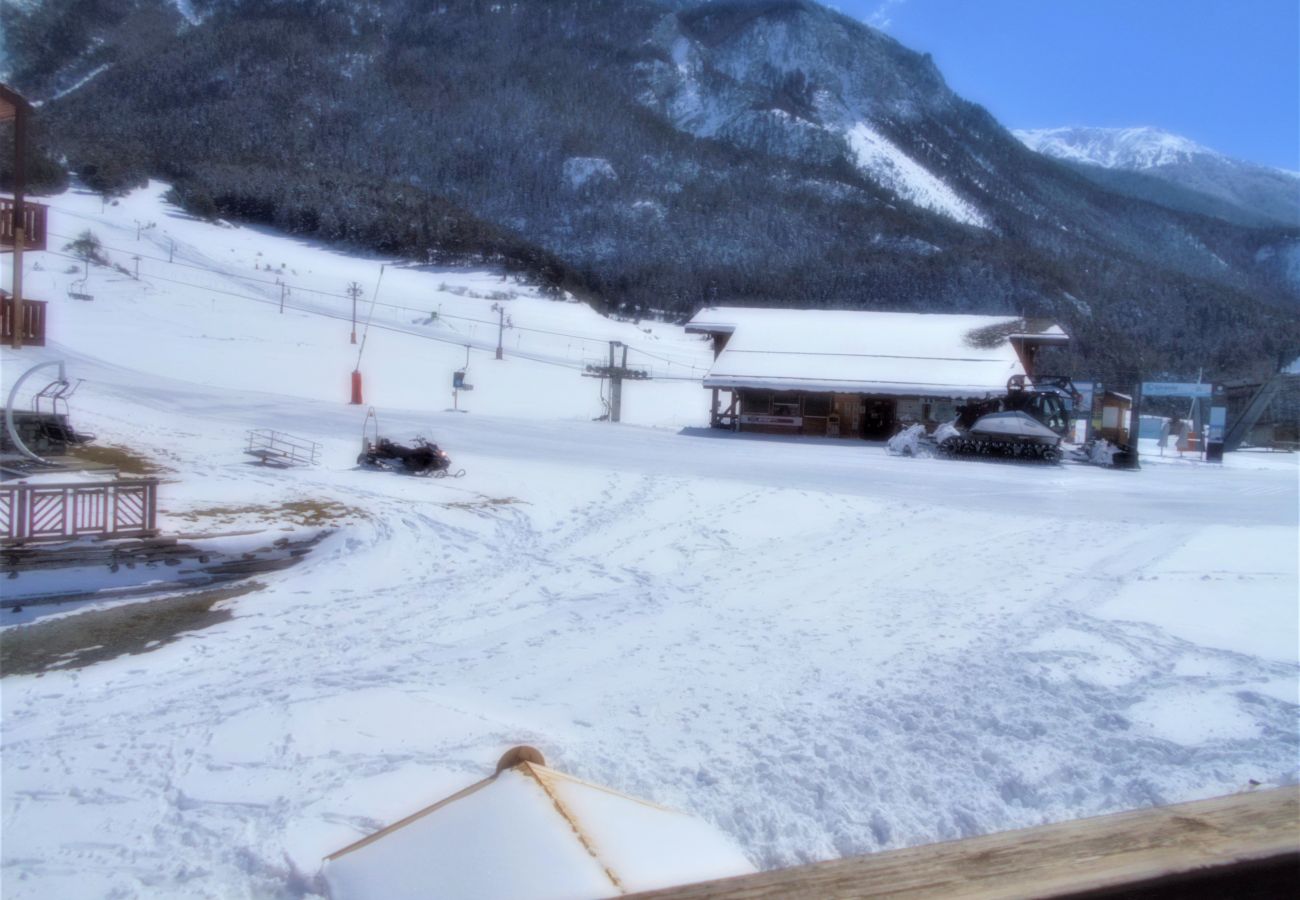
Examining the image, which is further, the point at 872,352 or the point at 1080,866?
the point at 872,352

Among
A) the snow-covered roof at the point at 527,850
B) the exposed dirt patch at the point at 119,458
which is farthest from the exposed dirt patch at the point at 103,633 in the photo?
the exposed dirt patch at the point at 119,458

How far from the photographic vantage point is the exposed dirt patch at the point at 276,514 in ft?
42.9

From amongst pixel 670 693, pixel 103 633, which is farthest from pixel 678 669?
pixel 103 633

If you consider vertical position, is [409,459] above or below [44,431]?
below

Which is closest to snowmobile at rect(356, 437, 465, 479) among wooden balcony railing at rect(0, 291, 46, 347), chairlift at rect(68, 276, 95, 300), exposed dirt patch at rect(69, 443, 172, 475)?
exposed dirt patch at rect(69, 443, 172, 475)

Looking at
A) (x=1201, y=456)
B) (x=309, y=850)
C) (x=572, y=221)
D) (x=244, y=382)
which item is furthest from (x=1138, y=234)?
(x=309, y=850)

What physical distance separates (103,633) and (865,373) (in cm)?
3128

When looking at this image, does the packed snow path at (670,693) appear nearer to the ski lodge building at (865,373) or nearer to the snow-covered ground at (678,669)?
the snow-covered ground at (678,669)

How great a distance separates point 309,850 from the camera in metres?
4.80

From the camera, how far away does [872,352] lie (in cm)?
3859

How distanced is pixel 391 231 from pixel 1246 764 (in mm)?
85436

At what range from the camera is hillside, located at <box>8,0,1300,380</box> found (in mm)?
79125

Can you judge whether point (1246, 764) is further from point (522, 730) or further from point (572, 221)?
point (572, 221)

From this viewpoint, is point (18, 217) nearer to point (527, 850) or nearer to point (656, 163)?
point (527, 850)
